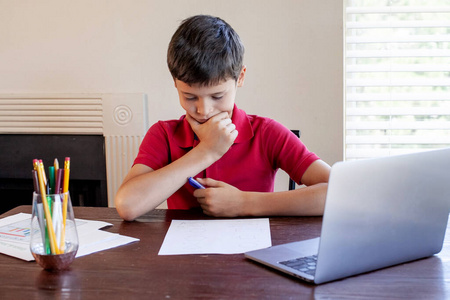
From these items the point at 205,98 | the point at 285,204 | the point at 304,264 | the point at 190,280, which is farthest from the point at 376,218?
the point at 205,98

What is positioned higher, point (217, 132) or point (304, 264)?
point (217, 132)

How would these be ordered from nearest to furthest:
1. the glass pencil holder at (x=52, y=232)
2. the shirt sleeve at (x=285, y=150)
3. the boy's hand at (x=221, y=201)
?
the glass pencil holder at (x=52, y=232) < the boy's hand at (x=221, y=201) < the shirt sleeve at (x=285, y=150)

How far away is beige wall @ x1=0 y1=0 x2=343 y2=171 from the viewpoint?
219cm

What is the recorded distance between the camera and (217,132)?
4.69 feet

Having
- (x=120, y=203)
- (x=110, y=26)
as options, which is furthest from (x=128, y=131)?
(x=120, y=203)

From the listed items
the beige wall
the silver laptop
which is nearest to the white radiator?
the beige wall

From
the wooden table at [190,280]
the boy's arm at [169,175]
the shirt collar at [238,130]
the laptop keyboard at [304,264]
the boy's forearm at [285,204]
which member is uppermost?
the shirt collar at [238,130]

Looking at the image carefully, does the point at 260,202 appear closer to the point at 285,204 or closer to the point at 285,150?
the point at 285,204

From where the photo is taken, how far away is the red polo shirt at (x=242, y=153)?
154 centimetres

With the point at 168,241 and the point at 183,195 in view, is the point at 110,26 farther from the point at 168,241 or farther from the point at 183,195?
the point at 168,241

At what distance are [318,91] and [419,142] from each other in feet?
1.58

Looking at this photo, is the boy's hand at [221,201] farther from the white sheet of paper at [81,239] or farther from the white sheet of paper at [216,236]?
the white sheet of paper at [81,239]

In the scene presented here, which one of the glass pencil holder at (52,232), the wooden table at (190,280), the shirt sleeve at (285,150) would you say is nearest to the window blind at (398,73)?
the shirt sleeve at (285,150)

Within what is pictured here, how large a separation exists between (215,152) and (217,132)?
0.06 metres
